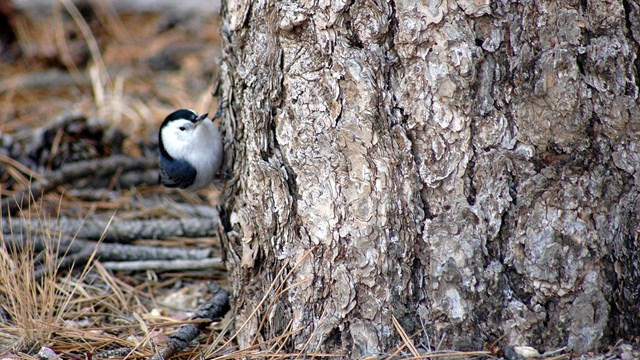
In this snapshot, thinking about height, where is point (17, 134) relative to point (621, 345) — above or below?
above

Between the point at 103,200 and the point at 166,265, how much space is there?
843 mm

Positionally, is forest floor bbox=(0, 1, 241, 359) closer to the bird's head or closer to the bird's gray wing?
the bird's gray wing

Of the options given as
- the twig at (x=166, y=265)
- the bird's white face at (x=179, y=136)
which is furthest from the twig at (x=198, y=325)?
the bird's white face at (x=179, y=136)

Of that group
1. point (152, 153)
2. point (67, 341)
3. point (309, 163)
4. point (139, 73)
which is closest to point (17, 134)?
point (152, 153)

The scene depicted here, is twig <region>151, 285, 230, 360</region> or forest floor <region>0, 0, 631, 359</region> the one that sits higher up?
forest floor <region>0, 0, 631, 359</region>

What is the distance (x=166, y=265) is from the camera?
3.32 metres

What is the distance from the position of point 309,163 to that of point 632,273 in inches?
42.0

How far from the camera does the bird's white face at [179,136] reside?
11.2 feet

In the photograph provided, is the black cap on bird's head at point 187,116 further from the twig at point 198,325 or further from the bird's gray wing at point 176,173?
the twig at point 198,325

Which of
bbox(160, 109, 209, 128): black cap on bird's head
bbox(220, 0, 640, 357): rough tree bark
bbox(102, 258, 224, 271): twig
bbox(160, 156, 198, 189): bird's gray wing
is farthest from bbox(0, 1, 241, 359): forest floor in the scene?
bbox(220, 0, 640, 357): rough tree bark

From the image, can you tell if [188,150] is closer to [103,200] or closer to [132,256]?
Answer: [132,256]

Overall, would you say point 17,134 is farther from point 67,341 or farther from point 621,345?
point 621,345

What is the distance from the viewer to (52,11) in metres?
6.04

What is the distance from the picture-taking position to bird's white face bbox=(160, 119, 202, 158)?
3.43 m
